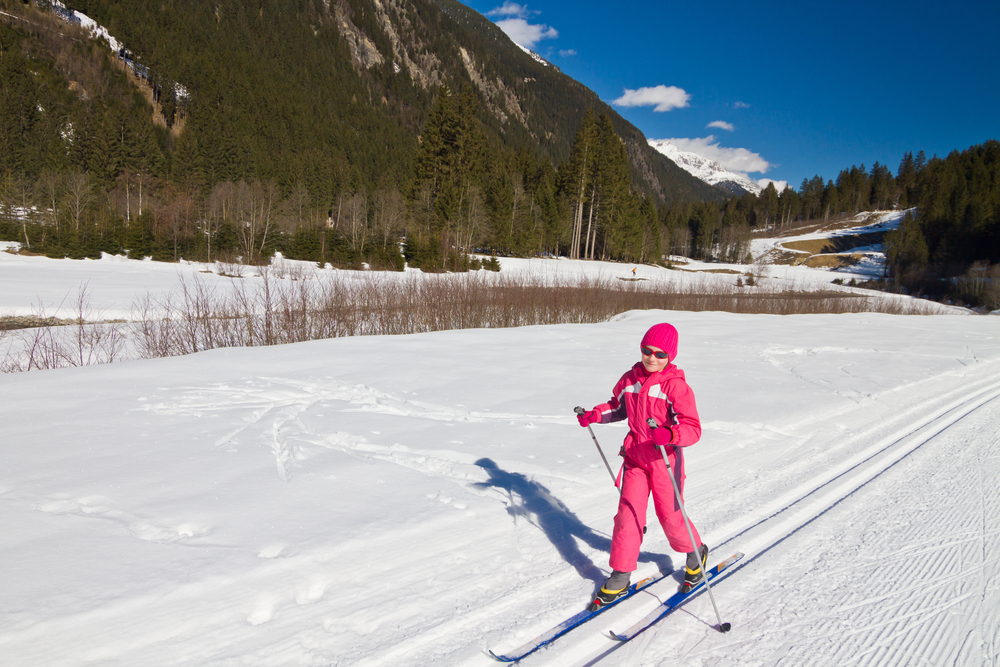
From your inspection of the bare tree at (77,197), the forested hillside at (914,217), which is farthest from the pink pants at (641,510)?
the forested hillside at (914,217)

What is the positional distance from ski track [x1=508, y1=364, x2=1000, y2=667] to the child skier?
0.82 feet

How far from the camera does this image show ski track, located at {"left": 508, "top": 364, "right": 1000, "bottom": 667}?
2.36m

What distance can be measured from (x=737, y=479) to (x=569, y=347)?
19.1 ft

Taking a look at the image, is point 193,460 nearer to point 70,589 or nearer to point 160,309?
point 70,589

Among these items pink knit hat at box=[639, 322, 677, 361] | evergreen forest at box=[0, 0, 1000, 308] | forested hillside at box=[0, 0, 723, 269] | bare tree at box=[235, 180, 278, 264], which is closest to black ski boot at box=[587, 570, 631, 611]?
pink knit hat at box=[639, 322, 677, 361]

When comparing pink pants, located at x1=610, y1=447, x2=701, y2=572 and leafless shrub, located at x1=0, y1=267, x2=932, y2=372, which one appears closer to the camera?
pink pants, located at x1=610, y1=447, x2=701, y2=572

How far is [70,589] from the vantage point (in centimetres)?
250

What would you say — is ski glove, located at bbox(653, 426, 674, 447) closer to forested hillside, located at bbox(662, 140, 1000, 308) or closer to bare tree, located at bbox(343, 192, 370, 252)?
bare tree, located at bbox(343, 192, 370, 252)

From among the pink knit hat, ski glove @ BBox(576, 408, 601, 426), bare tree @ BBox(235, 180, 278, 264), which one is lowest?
ski glove @ BBox(576, 408, 601, 426)

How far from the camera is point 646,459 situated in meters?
2.75

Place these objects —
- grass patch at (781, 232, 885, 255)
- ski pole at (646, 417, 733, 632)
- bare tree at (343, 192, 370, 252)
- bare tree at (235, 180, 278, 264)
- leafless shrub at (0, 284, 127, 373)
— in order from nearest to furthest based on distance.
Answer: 1. ski pole at (646, 417, 733, 632)
2. leafless shrub at (0, 284, 127, 373)
3. bare tree at (235, 180, 278, 264)
4. bare tree at (343, 192, 370, 252)
5. grass patch at (781, 232, 885, 255)

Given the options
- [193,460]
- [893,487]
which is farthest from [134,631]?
[893,487]

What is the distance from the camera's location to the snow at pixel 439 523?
2.39 m

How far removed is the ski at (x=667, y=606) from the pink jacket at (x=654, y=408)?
2.68 feet
